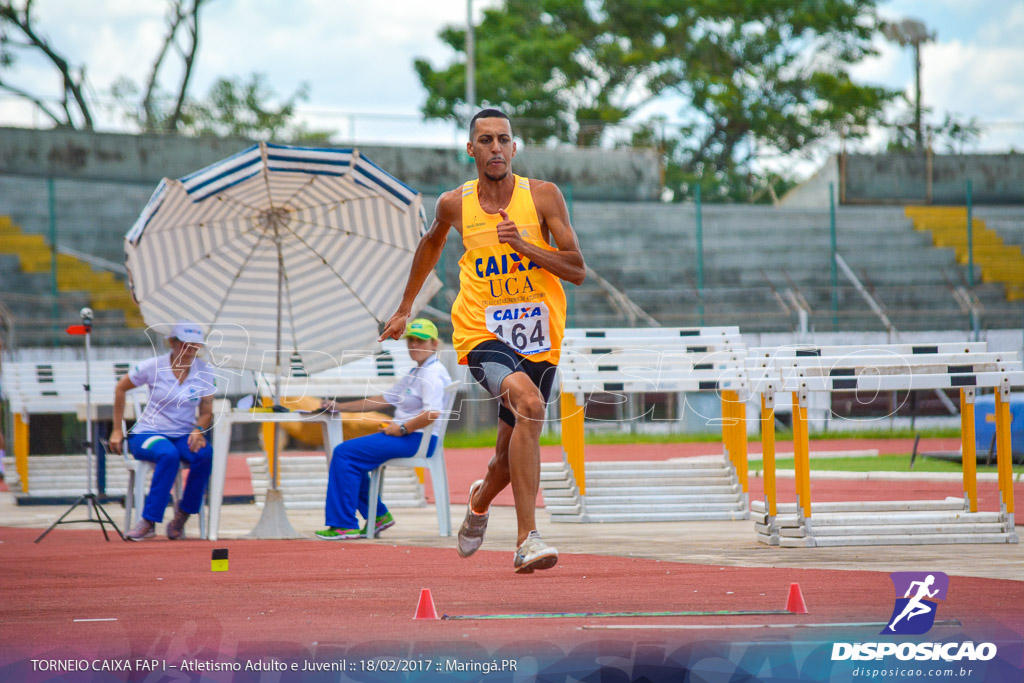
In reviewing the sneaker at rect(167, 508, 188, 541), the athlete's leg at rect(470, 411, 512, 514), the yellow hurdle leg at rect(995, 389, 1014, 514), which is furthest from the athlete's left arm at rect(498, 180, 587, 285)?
the sneaker at rect(167, 508, 188, 541)

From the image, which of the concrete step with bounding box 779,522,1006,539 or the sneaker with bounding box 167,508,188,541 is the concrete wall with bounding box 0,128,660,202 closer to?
the sneaker with bounding box 167,508,188,541

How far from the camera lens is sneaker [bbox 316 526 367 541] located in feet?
28.6

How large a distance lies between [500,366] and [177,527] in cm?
444

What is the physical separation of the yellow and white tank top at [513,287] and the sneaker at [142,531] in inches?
170

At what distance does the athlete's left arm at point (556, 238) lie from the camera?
Answer: 5.27 m

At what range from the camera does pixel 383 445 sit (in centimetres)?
884

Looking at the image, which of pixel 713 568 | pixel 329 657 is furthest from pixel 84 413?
pixel 329 657

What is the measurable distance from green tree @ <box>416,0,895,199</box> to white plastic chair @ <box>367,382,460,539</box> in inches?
1187

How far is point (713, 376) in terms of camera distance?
9.31 meters

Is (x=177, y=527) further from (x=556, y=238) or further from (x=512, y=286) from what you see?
(x=556, y=238)

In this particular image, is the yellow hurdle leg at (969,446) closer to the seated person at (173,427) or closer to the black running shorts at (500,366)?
the black running shorts at (500,366)

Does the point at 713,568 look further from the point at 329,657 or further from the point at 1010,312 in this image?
the point at 1010,312

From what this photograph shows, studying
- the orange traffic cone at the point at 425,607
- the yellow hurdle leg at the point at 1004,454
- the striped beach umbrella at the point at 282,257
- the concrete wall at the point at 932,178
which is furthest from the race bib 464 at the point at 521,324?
the concrete wall at the point at 932,178

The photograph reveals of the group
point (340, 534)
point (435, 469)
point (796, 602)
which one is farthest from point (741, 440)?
point (796, 602)
